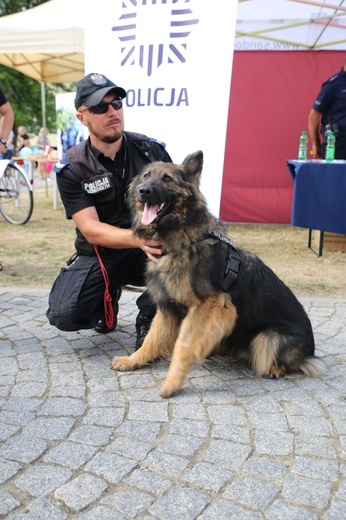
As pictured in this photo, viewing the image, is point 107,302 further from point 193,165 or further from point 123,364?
point 193,165

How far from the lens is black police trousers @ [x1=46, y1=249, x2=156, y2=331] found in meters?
3.42

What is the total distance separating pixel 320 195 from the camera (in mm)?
6199

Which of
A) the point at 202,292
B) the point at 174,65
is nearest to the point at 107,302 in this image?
the point at 202,292

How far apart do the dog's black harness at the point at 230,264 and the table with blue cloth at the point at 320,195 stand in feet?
11.5

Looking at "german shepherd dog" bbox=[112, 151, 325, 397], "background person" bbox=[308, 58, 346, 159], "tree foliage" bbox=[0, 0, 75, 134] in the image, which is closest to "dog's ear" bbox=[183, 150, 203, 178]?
"german shepherd dog" bbox=[112, 151, 325, 397]

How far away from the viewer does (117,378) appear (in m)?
3.09

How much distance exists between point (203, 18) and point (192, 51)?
12.9 inches

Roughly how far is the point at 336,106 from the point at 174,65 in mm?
2609

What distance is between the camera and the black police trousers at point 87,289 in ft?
11.2

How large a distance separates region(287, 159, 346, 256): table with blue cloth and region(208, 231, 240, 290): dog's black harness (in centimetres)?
350

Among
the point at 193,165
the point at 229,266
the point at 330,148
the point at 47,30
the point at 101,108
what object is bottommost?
the point at 229,266

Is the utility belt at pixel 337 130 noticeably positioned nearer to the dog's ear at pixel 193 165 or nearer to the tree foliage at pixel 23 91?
the dog's ear at pixel 193 165

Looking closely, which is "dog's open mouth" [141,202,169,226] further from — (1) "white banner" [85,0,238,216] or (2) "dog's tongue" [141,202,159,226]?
(1) "white banner" [85,0,238,216]

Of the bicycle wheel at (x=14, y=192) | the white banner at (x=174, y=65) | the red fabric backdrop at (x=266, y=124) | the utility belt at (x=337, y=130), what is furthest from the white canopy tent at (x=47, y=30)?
the utility belt at (x=337, y=130)
